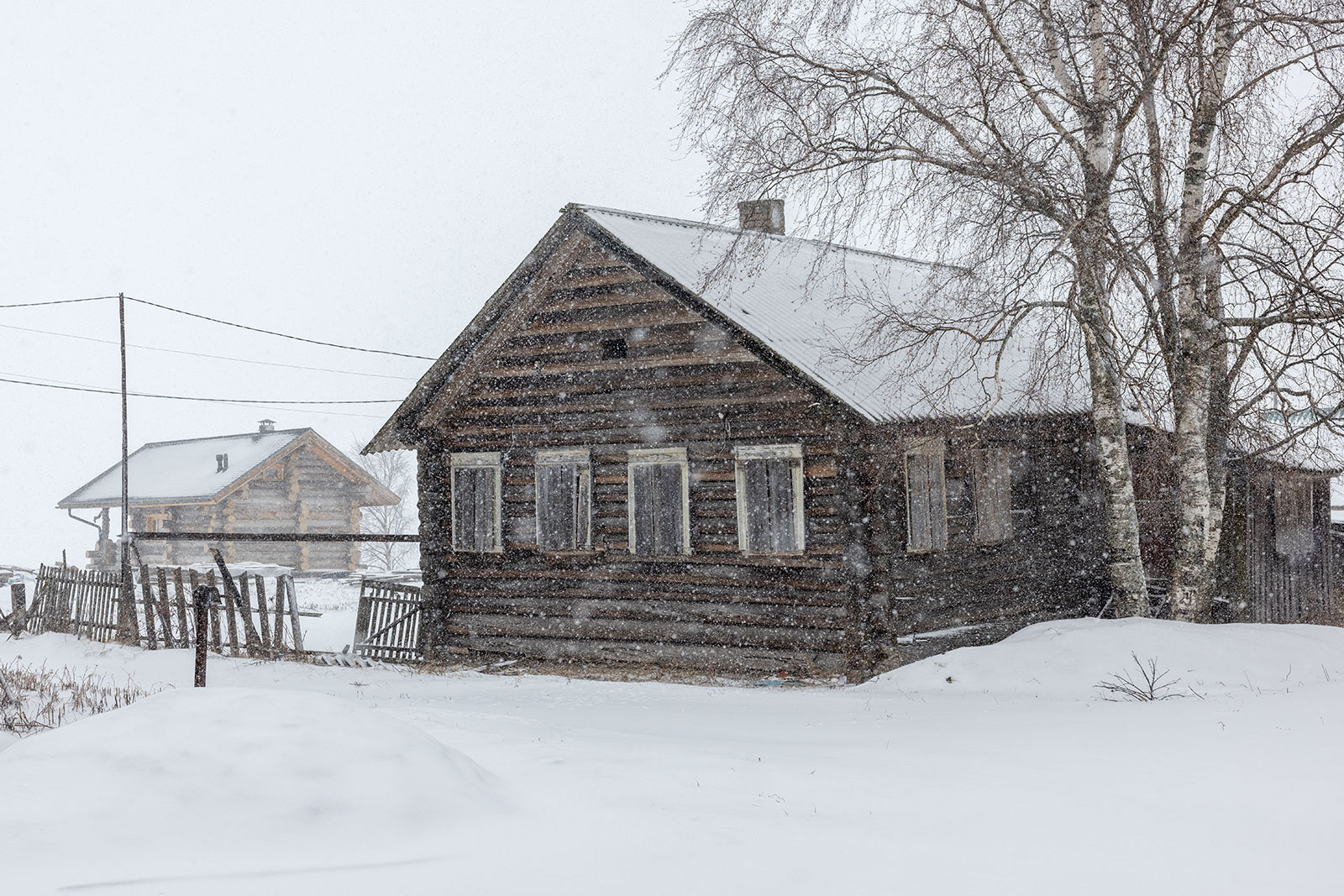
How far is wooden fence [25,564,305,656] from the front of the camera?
15.6 m

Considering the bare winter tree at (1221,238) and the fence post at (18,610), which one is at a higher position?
the bare winter tree at (1221,238)

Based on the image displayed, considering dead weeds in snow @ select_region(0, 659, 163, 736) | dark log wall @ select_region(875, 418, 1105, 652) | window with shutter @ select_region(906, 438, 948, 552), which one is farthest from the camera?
window with shutter @ select_region(906, 438, 948, 552)

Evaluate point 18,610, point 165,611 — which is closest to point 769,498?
point 165,611

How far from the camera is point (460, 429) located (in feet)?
49.7

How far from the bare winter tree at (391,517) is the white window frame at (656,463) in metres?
32.1

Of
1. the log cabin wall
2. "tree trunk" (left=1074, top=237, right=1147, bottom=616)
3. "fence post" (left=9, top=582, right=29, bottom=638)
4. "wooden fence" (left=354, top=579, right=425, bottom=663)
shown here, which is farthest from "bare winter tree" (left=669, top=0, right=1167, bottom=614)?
the log cabin wall

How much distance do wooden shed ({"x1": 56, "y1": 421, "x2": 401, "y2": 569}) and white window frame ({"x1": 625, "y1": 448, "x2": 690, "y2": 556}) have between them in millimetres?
23797

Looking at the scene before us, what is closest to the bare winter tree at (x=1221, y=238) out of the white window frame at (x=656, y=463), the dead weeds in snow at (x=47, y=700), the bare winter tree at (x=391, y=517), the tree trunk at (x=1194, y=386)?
the tree trunk at (x=1194, y=386)

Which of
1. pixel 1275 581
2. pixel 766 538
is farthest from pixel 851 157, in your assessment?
pixel 1275 581

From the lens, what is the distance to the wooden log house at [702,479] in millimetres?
12617

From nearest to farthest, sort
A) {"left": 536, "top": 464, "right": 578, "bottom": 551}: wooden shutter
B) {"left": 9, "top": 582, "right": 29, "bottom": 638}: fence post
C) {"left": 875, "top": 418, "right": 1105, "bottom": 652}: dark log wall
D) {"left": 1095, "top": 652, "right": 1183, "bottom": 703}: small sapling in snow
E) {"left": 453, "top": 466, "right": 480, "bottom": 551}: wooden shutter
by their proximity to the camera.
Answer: {"left": 1095, "top": 652, "right": 1183, "bottom": 703}: small sapling in snow, {"left": 875, "top": 418, "right": 1105, "bottom": 652}: dark log wall, {"left": 536, "top": 464, "right": 578, "bottom": 551}: wooden shutter, {"left": 453, "top": 466, "right": 480, "bottom": 551}: wooden shutter, {"left": 9, "top": 582, "right": 29, "bottom": 638}: fence post

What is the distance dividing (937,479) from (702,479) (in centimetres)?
283

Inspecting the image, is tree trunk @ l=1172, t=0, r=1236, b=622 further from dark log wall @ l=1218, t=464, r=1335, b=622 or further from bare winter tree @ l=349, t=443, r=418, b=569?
bare winter tree @ l=349, t=443, r=418, b=569

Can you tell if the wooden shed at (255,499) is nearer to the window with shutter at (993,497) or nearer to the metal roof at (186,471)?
the metal roof at (186,471)
